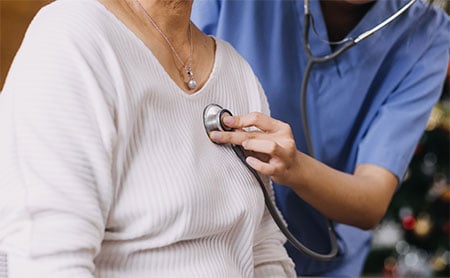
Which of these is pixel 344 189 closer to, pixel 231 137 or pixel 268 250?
pixel 268 250

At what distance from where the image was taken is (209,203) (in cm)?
90

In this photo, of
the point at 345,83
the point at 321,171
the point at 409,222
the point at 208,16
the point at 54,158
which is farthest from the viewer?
the point at 409,222

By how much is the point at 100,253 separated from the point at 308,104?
71 centimetres

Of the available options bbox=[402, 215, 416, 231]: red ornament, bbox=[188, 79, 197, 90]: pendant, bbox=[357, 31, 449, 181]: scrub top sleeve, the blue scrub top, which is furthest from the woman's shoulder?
bbox=[402, 215, 416, 231]: red ornament

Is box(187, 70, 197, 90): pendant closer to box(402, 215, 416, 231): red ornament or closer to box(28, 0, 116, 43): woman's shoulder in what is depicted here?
box(28, 0, 116, 43): woman's shoulder

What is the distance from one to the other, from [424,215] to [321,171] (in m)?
1.72

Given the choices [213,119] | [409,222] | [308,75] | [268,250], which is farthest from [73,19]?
[409,222]

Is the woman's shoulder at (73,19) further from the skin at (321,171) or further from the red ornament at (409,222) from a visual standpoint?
the red ornament at (409,222)

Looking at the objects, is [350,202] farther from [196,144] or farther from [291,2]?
[196,144]

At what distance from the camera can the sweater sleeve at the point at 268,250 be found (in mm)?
1099

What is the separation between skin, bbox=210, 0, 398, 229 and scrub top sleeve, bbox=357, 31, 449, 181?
0.09 ft

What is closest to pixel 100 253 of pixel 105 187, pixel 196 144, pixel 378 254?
pixel 105 187

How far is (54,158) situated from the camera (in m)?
0.75

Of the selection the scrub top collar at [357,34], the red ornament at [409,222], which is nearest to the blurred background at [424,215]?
the red ornament at [409,222]
